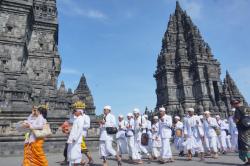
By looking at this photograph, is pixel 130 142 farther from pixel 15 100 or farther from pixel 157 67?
pixel 157 67

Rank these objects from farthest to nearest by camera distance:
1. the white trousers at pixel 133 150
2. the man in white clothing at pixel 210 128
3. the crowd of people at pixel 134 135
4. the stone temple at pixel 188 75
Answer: the stone temple at pixel 188 75, the man in white clothing at pixel 210 128, the white trousers at pixel 133 150, the crowd of people at pixel 134 135

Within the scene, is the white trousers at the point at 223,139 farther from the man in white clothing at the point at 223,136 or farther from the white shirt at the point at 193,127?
the white shirt at the point at 193,127

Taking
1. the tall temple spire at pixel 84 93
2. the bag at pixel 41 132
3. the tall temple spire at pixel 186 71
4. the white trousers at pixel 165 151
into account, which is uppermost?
the tall temple spire at pixel 186 71

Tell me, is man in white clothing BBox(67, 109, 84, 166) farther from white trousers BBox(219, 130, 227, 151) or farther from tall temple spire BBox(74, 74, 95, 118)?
tall temple spire BBox(74, 74, 95, 118)

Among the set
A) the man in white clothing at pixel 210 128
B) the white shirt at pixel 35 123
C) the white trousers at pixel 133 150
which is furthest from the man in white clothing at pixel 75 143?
the man in white clothing at pixel 210 128

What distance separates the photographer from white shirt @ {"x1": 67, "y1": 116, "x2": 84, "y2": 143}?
6.53 metres

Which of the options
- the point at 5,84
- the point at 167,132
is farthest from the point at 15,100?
the point at 167,132

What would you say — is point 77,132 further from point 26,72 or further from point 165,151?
point 26,72

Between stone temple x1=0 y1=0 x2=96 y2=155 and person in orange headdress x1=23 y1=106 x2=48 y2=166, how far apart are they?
7.95 m

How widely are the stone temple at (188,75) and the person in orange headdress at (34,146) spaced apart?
32.6 meters

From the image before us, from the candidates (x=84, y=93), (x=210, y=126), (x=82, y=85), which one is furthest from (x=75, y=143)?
(x=82, y=85)

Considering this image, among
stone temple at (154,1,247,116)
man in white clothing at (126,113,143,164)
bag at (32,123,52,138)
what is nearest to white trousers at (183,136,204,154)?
man in white clothing at (126,113,143,164)

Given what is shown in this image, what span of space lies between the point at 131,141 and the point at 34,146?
4.35m

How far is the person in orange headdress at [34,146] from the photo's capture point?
19.2 ft
